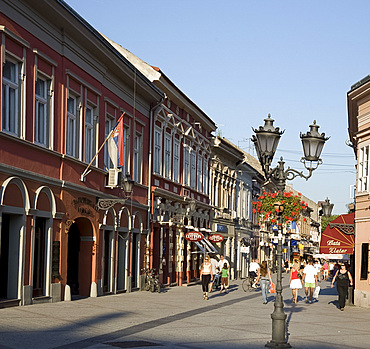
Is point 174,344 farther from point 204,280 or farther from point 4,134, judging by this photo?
point 204,280

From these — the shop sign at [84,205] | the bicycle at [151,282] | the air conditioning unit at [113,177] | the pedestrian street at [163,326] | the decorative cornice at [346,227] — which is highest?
the air conditioning unit at [113,177]

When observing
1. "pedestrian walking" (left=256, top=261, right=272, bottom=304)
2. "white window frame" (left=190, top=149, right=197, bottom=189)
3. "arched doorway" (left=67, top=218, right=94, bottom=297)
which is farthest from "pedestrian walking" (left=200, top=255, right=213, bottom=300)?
"white window frame" (left=190, top=149, right=197, bottom=189)

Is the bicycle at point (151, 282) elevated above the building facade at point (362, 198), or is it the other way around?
the building facade at point (362, 198)

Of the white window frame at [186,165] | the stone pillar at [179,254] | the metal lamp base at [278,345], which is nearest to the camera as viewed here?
the metal lamp base at [278,345]

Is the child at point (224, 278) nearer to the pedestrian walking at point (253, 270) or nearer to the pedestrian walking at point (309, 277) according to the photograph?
the pedestrian walking at point (253, 270)

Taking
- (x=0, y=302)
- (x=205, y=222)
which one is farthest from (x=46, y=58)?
(x=205, y=222)

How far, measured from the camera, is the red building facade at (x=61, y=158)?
768 inches

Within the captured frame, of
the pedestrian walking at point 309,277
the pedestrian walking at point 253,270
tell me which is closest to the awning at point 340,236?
the pedestrian walking at point 309,277

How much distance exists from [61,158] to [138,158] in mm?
9910

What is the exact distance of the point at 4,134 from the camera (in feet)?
60.6

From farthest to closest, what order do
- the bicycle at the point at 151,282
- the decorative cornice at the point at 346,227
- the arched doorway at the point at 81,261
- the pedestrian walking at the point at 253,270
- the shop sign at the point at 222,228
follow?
the shop sign at the point at 222,228
the pedestrian walking at the point at 253,270
the bicycle at the point at 151,282
the decorative cornice at the point at 346,227
the arched doorway at the point at 81,261

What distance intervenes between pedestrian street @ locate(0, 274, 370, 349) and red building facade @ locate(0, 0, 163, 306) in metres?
1.47

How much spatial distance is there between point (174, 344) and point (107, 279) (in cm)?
1473

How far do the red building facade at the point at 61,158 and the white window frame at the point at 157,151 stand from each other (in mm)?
3177
